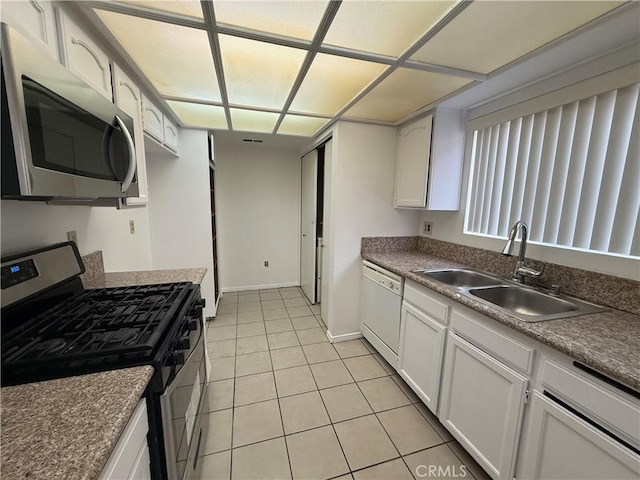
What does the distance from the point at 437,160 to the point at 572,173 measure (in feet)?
2.80

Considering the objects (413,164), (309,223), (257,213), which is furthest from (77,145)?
(257,213)

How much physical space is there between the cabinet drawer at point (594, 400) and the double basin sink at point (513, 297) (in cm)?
23

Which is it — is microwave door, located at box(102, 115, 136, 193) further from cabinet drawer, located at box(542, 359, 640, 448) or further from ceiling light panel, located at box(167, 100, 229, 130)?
cabinet drawer, located at box(542, 359, 640, 448)

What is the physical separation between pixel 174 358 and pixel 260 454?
3.31 ft

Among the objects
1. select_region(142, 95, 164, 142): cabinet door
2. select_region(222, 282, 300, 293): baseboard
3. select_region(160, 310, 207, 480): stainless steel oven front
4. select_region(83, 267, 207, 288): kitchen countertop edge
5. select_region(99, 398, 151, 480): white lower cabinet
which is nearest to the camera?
select_region(99, 398, 151, 480): white lower cabinet

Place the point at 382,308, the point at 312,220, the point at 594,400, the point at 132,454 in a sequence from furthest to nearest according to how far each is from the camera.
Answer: the point at 312,220 < the point at 382,308 < the point at 594,400 < the point at 132,454

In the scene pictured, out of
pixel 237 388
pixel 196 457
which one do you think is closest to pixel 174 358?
pixel 196 457

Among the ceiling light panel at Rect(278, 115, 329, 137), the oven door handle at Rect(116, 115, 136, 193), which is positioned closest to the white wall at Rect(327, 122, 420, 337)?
the ceiling light panel at Rect(278, 115, 329, 137)

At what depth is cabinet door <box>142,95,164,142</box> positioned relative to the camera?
1792 millimetres

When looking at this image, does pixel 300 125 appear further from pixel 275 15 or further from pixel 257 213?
pixel 257 213

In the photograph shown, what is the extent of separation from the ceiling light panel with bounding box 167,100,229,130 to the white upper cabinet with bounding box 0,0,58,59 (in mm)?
1167

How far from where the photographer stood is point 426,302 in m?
1.73

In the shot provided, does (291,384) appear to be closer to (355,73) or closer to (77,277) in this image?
(77,277)

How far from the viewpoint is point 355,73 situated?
1581mm
